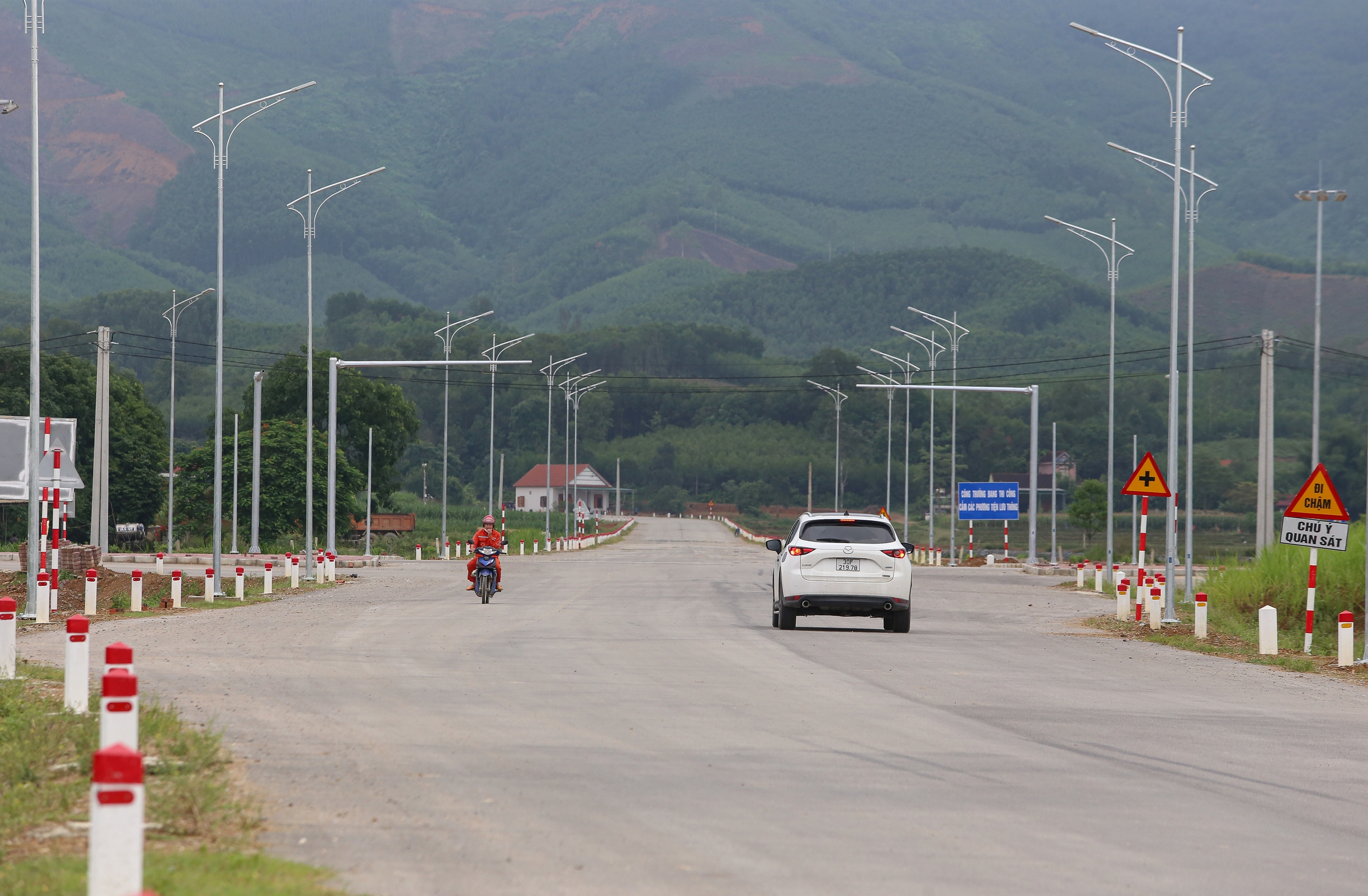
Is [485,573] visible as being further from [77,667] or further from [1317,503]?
[77,667]

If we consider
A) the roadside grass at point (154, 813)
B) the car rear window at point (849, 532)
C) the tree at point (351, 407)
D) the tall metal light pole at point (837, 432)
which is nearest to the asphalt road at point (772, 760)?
the roadside grass at point (154, 813)

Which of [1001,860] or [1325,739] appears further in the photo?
[1325,739]

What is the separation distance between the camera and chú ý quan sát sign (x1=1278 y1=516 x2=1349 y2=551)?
20.3 m

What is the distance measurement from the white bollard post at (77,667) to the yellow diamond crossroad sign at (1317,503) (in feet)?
50.0

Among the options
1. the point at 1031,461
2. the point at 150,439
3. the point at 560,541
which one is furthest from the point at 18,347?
the point at 1031,461

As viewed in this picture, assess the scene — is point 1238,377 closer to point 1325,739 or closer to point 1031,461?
point 1031,461

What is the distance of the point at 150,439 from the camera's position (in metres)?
77.8

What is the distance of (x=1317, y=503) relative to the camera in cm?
2044

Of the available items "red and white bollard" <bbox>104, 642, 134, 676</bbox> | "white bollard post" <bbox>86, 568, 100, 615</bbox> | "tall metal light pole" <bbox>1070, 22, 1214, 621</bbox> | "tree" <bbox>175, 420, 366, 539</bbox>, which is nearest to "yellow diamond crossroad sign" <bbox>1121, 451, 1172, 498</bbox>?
"tall metal light pole" <bbox>1070, 22, 1214, 621</bbox>

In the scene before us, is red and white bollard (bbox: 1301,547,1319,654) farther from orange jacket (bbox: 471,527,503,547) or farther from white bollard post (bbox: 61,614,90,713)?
white bollard post (bbox: 61,614,90,713)

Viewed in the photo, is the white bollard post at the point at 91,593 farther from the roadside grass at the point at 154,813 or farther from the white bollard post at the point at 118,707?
the white bollard post at the point at 118,707

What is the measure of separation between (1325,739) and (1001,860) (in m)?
5.84

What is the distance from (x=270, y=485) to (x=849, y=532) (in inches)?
2115

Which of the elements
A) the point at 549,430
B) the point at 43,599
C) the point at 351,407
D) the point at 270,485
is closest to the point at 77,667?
the point at 43,599
